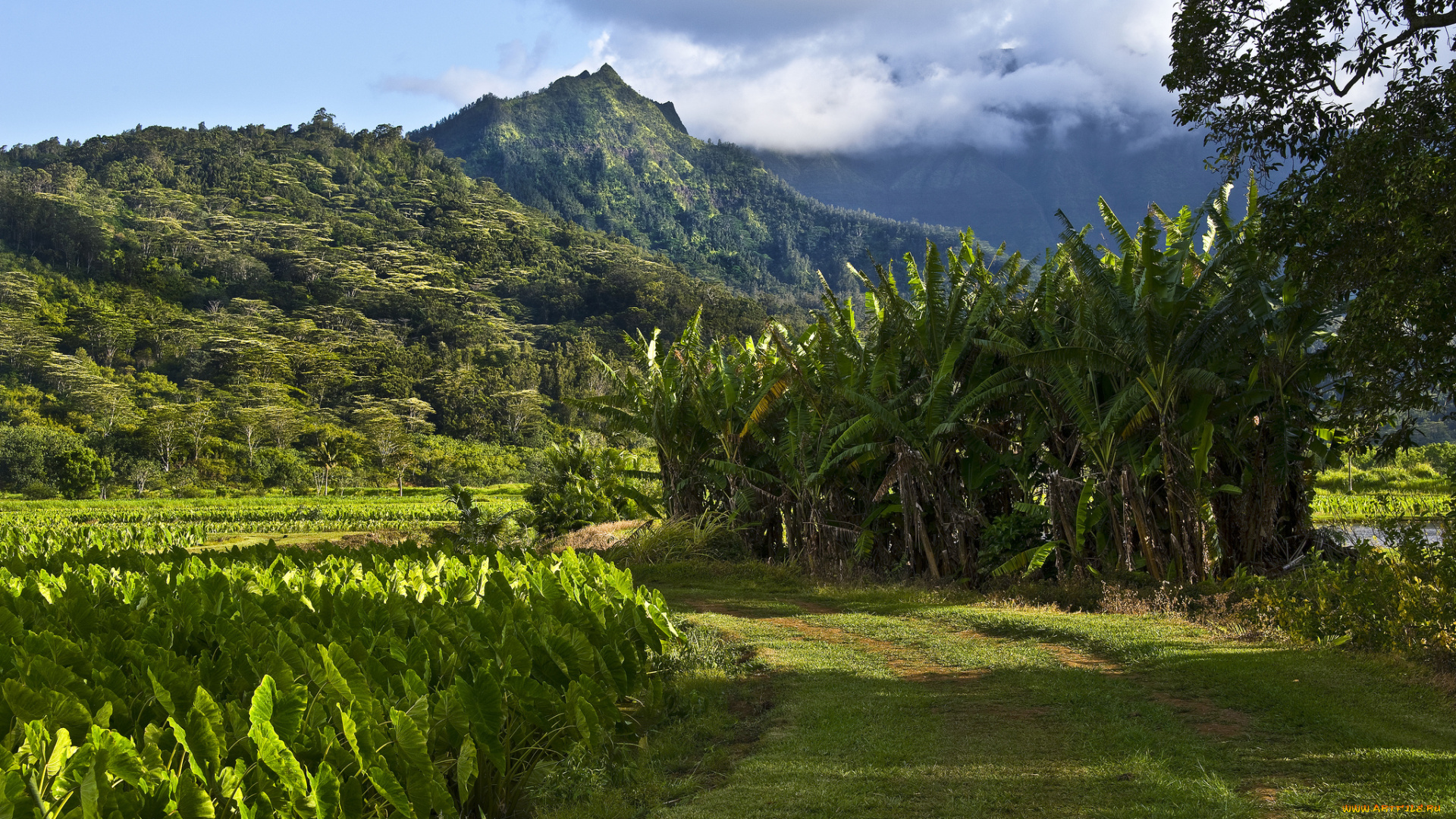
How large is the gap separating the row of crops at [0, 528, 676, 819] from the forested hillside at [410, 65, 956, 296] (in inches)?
4618

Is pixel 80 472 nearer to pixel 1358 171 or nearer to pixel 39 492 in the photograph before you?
pixel 39 492

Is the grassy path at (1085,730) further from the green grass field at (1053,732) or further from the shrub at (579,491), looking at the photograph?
the shrub at (579,491)

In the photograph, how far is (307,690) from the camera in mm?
3207

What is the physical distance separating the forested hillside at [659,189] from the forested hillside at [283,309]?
34.8 meters

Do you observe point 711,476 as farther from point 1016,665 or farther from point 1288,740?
point 1288,740

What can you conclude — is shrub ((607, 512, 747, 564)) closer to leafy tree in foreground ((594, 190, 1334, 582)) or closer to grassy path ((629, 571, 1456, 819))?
leafy tree in foreground ((594, 190, 1334, 582))

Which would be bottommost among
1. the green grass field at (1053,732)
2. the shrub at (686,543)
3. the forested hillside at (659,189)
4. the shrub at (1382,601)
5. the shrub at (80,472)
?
the shrub at (80,472)

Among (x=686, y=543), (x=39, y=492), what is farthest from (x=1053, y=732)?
(x=39, y=492)

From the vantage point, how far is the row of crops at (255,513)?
29500 millimetres

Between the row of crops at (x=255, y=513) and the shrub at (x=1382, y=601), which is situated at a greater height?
the shrub at (x=1382, y=601)

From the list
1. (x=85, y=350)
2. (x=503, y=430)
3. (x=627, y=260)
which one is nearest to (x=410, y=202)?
(x=627, y=260)

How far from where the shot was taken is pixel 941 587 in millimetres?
10484

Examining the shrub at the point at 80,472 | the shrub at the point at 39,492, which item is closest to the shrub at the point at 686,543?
the shrub at the point at 80,472

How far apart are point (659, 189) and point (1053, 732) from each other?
158434 mm
